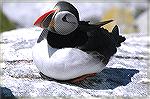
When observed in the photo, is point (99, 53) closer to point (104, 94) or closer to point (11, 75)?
point (104, 94)

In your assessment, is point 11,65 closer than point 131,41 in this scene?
Yes

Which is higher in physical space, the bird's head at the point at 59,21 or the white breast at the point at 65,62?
the bird's head at the point at 59,21

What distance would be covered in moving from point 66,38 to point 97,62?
15cm

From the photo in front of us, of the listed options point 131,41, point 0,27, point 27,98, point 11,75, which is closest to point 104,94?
point 27,98

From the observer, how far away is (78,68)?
1.43 m

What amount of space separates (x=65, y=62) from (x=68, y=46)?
0.21ft

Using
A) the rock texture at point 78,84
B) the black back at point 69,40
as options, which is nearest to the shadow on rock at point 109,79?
the rock texture at point 78,84

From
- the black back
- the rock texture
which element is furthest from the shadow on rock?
the black back

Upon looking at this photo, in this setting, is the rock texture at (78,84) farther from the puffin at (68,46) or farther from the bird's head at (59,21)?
the bird's head at (59,21)

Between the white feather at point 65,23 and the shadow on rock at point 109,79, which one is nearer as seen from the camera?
the white feather at point 65,23

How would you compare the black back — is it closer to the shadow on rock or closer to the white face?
the white face

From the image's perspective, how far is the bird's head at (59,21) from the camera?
55.4 inches

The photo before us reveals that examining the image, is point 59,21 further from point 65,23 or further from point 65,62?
point 65,62

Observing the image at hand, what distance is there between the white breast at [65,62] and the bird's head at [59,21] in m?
0.07
